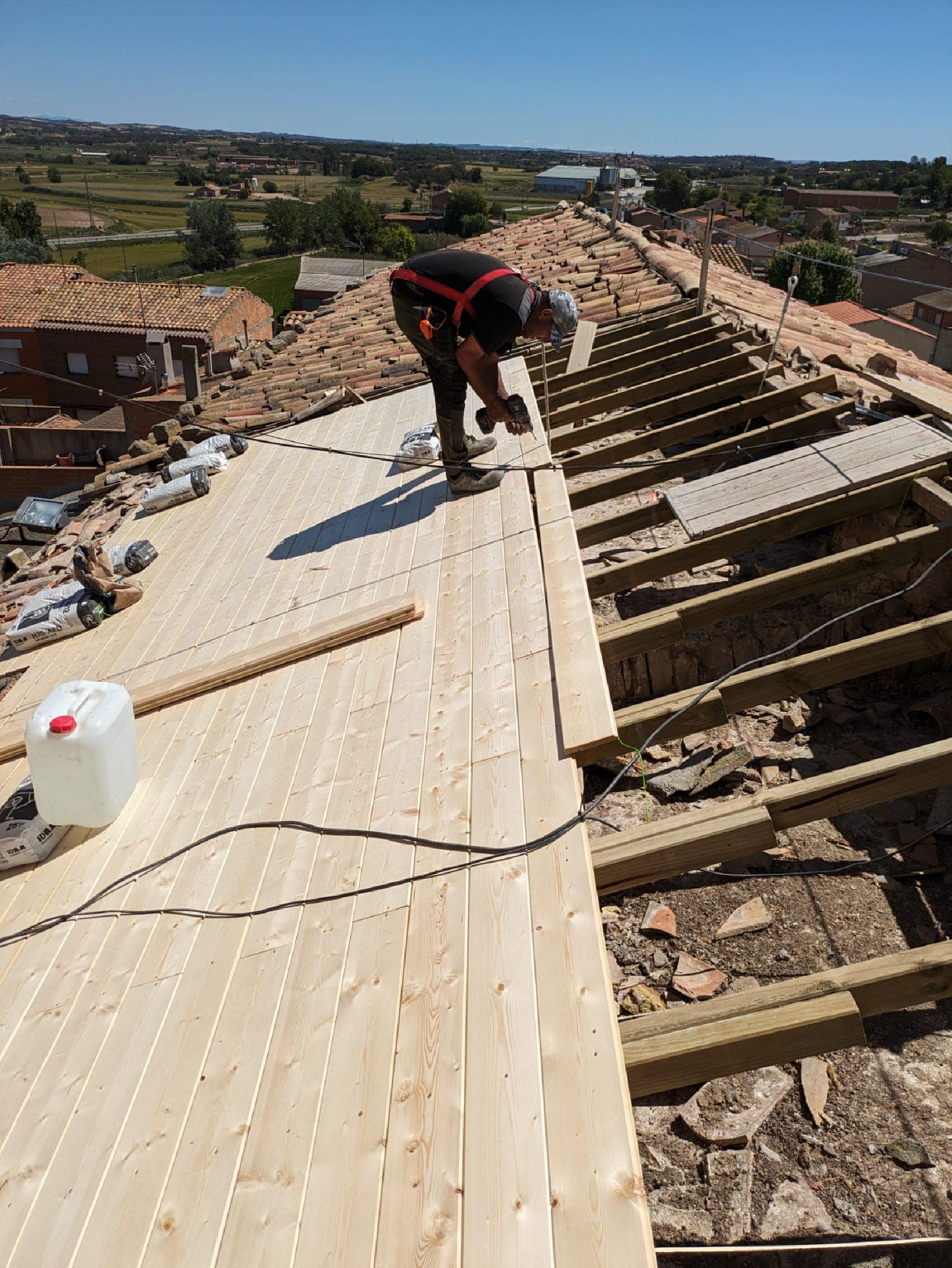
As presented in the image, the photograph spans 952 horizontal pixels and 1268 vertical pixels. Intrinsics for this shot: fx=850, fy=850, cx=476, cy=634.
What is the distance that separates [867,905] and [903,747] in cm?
114

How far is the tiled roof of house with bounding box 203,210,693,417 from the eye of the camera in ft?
33.7

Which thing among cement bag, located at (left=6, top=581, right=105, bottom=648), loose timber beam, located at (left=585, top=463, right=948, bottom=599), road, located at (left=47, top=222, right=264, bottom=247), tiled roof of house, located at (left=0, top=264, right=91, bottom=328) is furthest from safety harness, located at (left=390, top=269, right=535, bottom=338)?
road, located at (left=47, top=222, right=264, bottom=247)

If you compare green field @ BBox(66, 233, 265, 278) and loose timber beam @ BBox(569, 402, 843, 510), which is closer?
loose timber beam @ BBox(569, 402, 843, 510)

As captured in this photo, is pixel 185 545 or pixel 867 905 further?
pixel 185 545

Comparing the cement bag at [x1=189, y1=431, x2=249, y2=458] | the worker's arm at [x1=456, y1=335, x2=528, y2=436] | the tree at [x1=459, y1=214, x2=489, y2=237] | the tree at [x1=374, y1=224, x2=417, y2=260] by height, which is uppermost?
the worker's arm at [x1=456, y1=335, x2=528, y2=436]

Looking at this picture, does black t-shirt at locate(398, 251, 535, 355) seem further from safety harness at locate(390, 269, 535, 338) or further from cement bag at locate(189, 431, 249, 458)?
cement bag at locate(189, 431, 249, 458)

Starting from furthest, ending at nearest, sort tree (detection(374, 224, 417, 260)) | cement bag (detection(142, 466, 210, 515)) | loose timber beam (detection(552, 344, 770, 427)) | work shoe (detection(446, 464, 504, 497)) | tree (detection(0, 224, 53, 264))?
tree (detection(374, 224, 417, 260)) < tree (detection(0, 224, 53, 264)) < cement bag (detection(142, 466, 210, 515)) < loose timber beam (detection(552, 344, 770, 427)) < work shoe (detection(446, 464, 504, 497))

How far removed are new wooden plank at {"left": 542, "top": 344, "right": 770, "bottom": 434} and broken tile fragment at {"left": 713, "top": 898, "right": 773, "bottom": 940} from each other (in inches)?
181

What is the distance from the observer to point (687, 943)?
12.4 ft

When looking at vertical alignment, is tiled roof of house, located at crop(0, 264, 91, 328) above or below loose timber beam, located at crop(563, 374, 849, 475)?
below

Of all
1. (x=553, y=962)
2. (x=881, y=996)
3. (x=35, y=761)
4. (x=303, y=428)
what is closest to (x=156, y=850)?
(x=35, y=761)

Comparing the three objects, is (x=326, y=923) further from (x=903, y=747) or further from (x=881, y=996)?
(x=903, y=747)

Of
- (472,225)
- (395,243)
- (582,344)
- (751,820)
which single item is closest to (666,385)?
(582,344)

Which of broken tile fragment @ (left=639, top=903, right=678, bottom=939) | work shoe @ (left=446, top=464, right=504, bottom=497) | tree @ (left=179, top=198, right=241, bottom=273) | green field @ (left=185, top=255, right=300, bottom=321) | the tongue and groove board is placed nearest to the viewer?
the tongue and groove board
